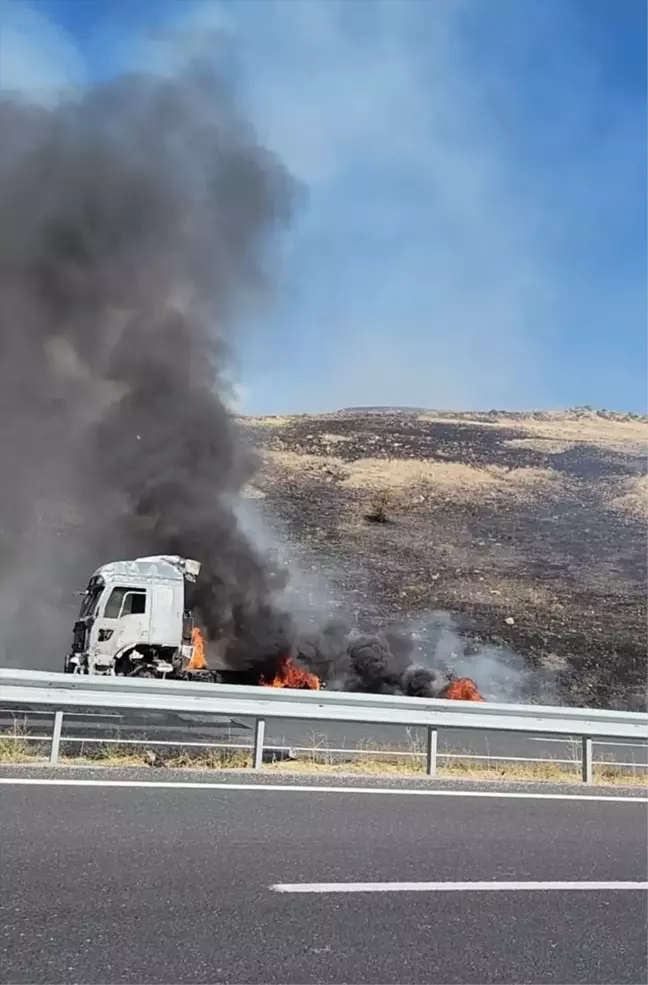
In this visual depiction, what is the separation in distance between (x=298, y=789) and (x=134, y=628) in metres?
8.20

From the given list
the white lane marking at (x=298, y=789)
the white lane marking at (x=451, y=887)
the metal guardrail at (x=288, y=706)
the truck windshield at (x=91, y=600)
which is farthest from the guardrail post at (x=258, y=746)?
the truck windshield at (x=91, y=600)

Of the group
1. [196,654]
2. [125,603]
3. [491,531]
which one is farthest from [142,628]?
[491,531]

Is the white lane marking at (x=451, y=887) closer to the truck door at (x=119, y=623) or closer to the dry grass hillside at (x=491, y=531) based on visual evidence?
the truck door at (x=119, y=623)

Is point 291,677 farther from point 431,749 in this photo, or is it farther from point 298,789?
point 298,789

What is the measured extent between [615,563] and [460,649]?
304 inches

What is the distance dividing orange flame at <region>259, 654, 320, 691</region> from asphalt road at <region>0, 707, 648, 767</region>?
201 inches

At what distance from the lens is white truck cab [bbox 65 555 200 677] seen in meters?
15.0

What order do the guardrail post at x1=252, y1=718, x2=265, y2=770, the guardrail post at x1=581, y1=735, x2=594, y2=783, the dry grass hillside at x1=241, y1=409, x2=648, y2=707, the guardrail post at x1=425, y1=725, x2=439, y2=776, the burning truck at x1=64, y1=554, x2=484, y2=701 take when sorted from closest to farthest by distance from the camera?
the guardrail post at x1=252, y1=718, x2=265, y2=770, the guardrail post at x1=425, y1=725, x2=439, y2=776, the guardrail post at x1=581, y1=735, x2=594, y2=783, the burning truck at x1=64, y1=554, x2=484, y2=701, the dry grass hillside at x1=241, y1=409, x2=648, y2=707

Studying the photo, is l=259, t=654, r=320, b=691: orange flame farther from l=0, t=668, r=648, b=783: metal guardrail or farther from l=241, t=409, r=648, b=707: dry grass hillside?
l=0, t=668, r=648, b=783: metal guardrail

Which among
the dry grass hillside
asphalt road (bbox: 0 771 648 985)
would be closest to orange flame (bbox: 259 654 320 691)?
the dry grass hillside

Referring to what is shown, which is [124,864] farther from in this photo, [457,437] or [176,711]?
[457,437]

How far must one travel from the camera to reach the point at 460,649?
21.4 meters

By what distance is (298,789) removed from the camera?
7480 millimetres

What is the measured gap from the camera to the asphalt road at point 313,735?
987 cm
